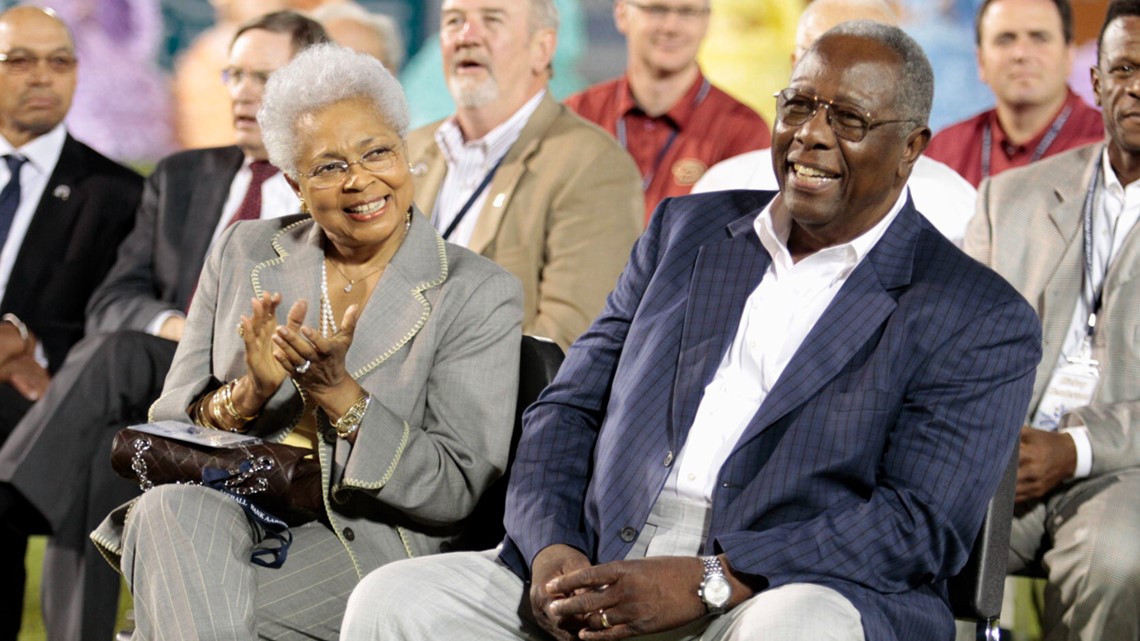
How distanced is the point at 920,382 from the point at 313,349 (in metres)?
1.11

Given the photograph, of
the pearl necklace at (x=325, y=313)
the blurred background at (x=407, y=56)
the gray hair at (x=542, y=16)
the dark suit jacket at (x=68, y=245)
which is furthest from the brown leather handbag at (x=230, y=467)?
the blurred background at (x=407, y=56)

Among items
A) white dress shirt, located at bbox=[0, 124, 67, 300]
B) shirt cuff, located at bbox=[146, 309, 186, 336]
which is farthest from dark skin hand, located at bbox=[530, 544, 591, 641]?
white dress shirt, located at bbox=[0, 124, 67, 300]

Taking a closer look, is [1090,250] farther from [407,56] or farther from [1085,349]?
[407,56]

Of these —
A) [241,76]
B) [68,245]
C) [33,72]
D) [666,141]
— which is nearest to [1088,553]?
[666,141]

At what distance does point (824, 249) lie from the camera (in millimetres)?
2781

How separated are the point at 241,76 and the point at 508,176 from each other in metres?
1.10

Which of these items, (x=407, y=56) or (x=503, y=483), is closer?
(x=503, y=483)

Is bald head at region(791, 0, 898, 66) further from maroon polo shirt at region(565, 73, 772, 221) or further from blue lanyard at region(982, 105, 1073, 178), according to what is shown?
blue lanyard at region(982, 105, 1073, 178)

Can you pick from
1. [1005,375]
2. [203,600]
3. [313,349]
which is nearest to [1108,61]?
[1005,375]

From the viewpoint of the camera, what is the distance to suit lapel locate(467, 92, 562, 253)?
14.0ft

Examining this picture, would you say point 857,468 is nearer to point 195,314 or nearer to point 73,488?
point 195,314

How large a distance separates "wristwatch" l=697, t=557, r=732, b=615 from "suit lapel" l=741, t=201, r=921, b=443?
0.26 meters

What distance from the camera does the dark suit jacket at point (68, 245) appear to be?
475 centimetres

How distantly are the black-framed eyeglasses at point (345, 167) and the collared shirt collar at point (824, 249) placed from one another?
81 centimetres
